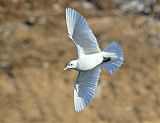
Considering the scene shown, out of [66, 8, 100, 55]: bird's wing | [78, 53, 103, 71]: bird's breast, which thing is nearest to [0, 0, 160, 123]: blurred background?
[66, 8, 100, 55]: bird's wing

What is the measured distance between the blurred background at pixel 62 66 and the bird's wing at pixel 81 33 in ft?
12.1

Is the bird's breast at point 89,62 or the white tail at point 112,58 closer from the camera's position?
the bird's breast at point 89,62

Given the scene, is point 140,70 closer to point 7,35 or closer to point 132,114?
point 132,114

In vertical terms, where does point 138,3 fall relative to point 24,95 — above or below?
above

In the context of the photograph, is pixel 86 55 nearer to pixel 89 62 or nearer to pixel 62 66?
pixel 89 62

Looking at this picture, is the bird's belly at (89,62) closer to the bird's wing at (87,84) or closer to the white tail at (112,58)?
the white tail at (112,58)

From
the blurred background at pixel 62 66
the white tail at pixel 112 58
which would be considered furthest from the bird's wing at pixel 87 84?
the blurred background at pixel 62 66

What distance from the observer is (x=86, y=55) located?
6047 millimetres

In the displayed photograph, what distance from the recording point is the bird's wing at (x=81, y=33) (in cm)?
609

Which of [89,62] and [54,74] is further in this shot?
[54,74]

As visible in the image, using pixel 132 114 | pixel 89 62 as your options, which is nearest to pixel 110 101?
pixel 132 114

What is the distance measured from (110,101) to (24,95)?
957 mm

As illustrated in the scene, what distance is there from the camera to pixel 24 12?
10.1m

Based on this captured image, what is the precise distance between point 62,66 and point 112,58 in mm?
3855
